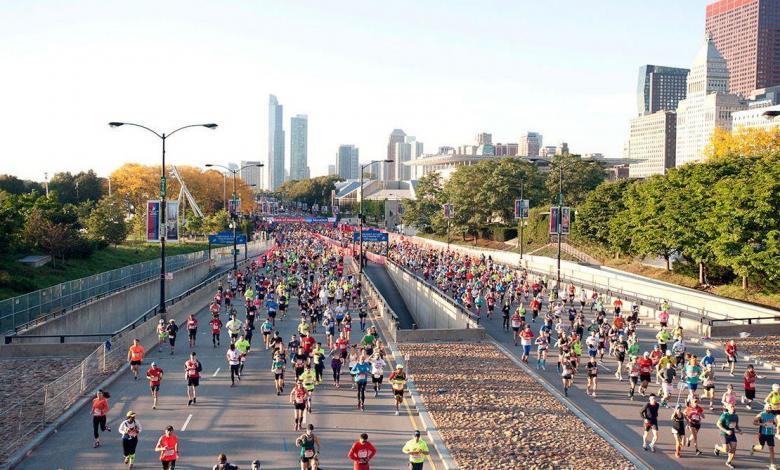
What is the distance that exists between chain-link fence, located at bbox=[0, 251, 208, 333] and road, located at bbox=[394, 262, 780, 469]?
58.1 ft

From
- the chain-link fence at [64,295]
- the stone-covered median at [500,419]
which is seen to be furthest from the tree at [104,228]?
the stone-covered median at [500,419]

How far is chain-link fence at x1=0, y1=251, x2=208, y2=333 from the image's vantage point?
27.0 metres

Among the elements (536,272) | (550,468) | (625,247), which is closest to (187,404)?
(550,468)

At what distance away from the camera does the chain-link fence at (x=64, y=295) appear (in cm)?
2703

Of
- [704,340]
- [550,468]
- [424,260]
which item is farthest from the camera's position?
[424,260]

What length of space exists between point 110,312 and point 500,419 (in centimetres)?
2495

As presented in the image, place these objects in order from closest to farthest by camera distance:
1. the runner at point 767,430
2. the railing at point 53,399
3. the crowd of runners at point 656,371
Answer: the runner at point 767,430, the crowd of runners at point 656,371, the railing at point 53,399

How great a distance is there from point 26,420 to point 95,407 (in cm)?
254

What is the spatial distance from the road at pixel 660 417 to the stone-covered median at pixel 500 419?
2.63 ft

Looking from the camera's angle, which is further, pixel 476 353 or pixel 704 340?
pixel 704 340

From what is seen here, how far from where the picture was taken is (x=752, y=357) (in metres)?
26.3

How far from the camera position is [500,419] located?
17.1 m

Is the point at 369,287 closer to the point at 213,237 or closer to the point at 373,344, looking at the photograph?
the point at 373,344

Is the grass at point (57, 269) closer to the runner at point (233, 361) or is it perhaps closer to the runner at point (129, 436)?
the runner at point (233, 361)
